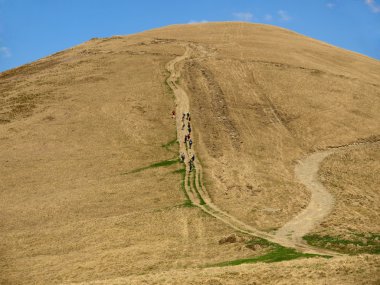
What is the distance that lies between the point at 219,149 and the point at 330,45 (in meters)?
68.9

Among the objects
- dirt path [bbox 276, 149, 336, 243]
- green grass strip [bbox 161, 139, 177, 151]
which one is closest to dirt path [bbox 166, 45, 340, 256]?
dirt path [bbox 276, 149, 336, 243]

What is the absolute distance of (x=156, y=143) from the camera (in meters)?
62.6

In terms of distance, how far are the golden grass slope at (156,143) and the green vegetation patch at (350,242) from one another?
7.36 ft

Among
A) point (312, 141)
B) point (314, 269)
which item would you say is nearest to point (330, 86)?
point (312, 141)

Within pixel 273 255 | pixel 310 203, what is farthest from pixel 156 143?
pixel 273 255

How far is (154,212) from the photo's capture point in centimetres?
4438

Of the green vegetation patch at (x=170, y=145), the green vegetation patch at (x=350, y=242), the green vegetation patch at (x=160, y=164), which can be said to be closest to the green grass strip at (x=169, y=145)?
the green vegetation patch at (x=170, y=145)

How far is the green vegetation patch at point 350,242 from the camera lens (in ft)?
108

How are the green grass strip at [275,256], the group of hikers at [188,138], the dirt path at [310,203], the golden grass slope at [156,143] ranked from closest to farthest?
the green grass strip at [275,256]
the golden grass slope at [156,143]
the dirt path at [310,203]
the group of hikers at [188,138]

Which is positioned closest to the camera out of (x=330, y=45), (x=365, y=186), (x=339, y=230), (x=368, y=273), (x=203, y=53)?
(x=368, y=273)

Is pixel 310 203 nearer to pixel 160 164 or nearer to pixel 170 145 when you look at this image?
pixel 160 164

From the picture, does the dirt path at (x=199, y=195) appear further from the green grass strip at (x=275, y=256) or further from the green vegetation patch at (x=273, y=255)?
the green grass strip at (x=275, y=256)

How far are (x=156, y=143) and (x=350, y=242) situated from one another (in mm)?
32660

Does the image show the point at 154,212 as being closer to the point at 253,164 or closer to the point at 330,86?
the point at 253,164
